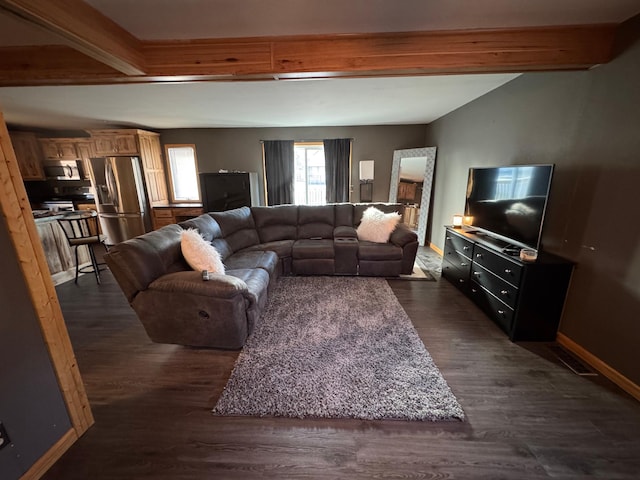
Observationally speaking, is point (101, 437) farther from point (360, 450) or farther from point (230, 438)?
point (360, 450)

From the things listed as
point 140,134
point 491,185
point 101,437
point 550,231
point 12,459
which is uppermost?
point 140,134

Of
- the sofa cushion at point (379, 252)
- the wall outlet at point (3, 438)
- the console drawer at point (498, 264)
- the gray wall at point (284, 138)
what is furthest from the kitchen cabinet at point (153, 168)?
the console drawer at point (498, 264)

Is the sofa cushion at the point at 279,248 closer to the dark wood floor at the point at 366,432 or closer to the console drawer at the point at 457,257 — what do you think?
the dark wood floor at the point at 366,432

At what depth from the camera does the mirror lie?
4953 mm

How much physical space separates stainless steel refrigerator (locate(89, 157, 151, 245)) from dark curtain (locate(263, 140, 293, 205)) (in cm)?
262

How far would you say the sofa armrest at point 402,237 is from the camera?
11.7ft

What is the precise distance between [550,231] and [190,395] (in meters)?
3.32

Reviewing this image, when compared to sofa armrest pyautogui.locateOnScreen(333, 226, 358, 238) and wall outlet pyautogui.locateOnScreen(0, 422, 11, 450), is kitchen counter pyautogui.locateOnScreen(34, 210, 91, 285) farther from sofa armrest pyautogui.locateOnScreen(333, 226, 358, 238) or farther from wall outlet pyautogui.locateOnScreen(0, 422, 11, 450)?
sofa armrest pyautogui.locateOnScreen(333, 226, 358, 238)

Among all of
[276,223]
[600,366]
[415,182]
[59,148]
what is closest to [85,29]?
[276,223]

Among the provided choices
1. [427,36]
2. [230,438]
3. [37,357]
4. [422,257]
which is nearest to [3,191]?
[37,357]

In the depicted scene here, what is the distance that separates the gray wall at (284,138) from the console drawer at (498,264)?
3400 mm

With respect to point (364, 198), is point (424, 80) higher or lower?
higher

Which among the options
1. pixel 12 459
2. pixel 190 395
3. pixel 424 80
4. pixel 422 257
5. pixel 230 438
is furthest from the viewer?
pixel 422 257

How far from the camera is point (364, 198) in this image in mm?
5875
